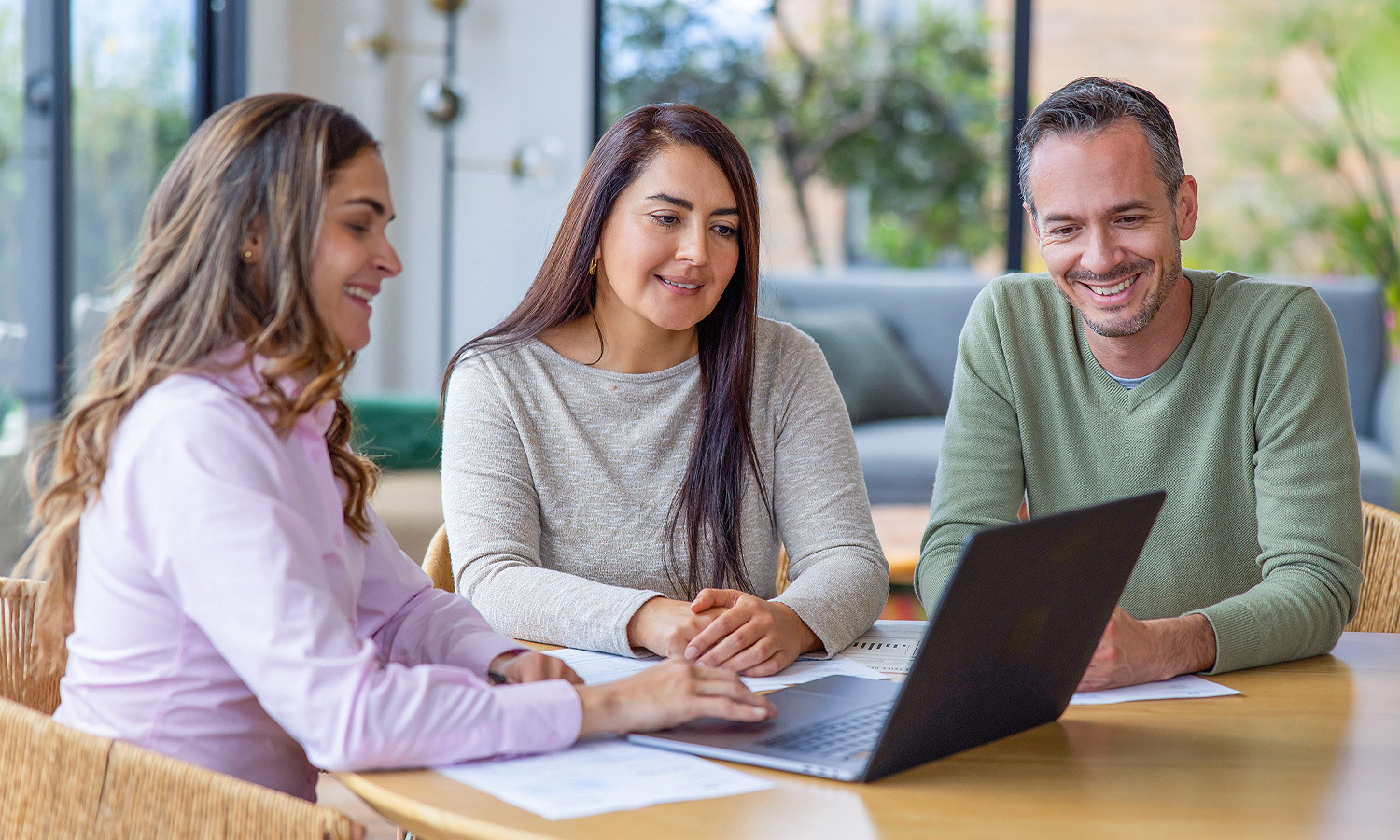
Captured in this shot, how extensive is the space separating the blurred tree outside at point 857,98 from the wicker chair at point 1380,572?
4.09 metres

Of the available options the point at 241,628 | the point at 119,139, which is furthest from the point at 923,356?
the point at 241,628

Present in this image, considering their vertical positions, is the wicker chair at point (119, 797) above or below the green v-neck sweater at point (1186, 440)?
below

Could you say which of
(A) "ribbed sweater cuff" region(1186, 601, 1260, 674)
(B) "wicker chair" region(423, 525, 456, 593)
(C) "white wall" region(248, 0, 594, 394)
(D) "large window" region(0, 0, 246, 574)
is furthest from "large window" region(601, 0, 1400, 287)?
(A) "ribbed sweater cuff" region(1186, 601, 1260, 674)

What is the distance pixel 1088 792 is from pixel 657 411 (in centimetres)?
81

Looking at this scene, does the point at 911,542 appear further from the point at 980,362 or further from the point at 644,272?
the point at 644,272

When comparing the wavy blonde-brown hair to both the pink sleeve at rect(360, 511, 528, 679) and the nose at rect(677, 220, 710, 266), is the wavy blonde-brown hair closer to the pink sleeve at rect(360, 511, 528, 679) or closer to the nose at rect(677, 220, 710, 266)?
the pink sleeve at rect(360, 511, 528, 679)

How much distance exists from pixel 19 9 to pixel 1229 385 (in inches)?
124

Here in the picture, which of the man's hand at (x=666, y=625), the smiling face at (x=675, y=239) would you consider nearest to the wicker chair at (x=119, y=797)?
the man's hand at (x=666, y=625)

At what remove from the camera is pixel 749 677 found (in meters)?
1.22

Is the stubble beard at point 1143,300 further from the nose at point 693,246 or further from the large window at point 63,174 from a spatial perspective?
the large window at point 63,174

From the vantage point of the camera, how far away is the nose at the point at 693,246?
1548 mm

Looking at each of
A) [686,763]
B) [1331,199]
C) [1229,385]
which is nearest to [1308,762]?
[686,763]

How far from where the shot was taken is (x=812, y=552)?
1.54 m

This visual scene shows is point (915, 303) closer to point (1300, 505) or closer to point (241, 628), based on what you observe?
point (1300, 505)
